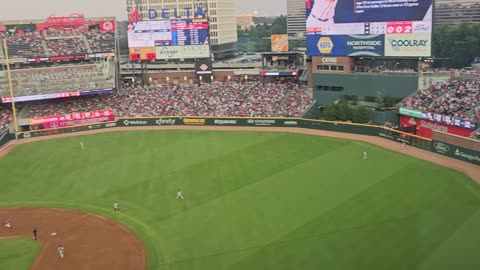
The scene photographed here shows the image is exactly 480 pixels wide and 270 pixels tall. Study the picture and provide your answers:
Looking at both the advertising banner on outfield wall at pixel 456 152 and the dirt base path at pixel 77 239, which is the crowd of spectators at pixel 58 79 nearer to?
the dirt base path at pixel 77 239

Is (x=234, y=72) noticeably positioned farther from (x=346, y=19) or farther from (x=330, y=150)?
(x=330, y=150)

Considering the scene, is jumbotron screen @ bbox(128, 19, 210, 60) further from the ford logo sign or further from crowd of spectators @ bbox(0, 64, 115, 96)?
the ford logo sign

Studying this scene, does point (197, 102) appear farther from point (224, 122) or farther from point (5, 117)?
point (5, 117)

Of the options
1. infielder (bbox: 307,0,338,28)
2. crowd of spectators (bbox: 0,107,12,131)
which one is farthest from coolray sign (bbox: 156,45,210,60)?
crowd of spectators (bbox: 0,107,12,131)

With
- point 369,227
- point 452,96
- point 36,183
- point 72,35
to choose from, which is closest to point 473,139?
point 452,96

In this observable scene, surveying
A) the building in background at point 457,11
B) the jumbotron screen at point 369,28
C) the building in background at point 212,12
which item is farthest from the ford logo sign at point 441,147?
the building in background at point 457,11

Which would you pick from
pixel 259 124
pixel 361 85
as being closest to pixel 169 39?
pixel 259 124
